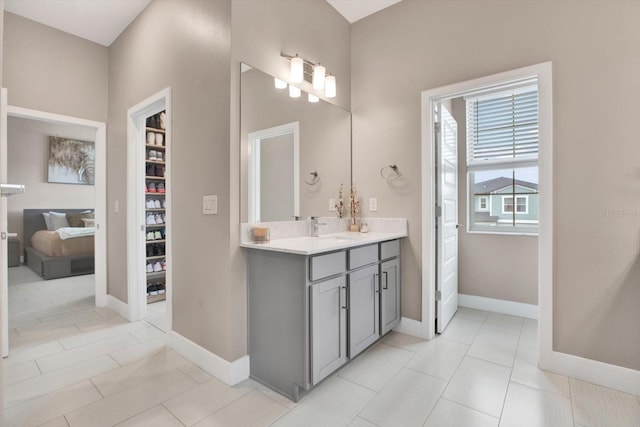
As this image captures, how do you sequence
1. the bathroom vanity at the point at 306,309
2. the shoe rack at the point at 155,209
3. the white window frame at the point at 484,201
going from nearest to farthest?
the bathroom vanity at the point at 306,309, the white window frame at the point at 484,201, the shoe rack at the point at 155,209

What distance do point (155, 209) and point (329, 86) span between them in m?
2.69

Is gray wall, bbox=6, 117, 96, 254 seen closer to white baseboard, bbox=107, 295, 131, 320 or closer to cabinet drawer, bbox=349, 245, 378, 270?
white baseboard, bbox=107, 295, 131, 320

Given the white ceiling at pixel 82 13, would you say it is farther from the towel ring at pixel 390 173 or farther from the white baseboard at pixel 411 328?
the white baseboard at pixel 411 328

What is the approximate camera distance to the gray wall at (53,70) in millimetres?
2898

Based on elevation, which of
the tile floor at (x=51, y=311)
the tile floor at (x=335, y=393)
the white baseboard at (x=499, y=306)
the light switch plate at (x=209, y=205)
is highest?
the light switch plate at (x=209, y=205)

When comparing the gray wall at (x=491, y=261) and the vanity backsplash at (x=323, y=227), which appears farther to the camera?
the gray wall at (x=491, y=261)

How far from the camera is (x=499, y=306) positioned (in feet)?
10.7

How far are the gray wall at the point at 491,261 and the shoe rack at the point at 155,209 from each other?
3.62 metres

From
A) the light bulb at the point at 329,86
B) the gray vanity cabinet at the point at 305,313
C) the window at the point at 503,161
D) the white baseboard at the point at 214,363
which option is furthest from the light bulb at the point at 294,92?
the white baseboard at the point at 214,363

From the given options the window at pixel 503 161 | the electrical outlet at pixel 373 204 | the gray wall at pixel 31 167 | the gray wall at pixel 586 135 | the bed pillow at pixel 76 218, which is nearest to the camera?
the gray wall at pixel 586 135

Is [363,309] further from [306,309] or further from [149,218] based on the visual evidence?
[149,218]

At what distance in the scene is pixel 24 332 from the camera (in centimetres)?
279

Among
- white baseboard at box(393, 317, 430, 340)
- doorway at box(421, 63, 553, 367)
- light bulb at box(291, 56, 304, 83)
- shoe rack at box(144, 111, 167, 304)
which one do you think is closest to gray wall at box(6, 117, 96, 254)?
shoe rack at box(144, 111, 167, 304)

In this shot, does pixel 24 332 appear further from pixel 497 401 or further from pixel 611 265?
pixel 611 265
